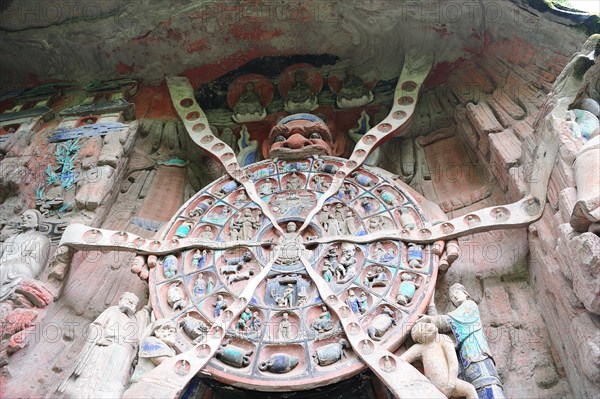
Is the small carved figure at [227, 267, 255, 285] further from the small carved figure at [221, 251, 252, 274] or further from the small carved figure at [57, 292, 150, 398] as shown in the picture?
the small carved figure at [57, 292, 150, 398]

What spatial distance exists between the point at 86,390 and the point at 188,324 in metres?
0.82

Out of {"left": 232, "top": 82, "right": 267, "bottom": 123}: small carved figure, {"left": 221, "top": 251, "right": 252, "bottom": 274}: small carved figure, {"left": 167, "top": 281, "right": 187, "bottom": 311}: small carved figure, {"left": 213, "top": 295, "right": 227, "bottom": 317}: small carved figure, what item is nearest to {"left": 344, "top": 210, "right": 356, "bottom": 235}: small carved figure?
{"left": 221, "top": 251, "right": 252, "bottom": 274}: small carved figure

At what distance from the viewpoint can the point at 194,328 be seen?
181 inches

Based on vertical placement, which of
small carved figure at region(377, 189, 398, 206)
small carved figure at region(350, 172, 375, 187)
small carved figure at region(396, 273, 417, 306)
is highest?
small carved figure at region(350, 172, 375, 187)

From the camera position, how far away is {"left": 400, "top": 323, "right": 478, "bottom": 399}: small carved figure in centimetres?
398

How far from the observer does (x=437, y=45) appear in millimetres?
6930

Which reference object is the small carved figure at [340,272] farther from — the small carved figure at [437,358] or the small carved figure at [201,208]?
the small carved figure at [201,208]

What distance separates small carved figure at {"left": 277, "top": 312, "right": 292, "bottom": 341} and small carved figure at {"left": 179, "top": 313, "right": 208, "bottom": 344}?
50cm

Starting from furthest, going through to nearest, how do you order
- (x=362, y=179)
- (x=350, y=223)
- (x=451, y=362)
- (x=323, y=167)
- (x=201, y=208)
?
(x=323, y=167)
(x=362, y=179)
(x=201, y=208)
(x=350, y=223)
(x=451, y=362)

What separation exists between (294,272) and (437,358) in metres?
1.31

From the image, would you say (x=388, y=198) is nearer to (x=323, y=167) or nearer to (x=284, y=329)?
(x=323, y=167)

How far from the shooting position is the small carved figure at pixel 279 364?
428 cm

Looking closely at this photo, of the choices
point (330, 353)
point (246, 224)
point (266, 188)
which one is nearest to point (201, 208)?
point (246, 224)

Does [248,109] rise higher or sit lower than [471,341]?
higher
